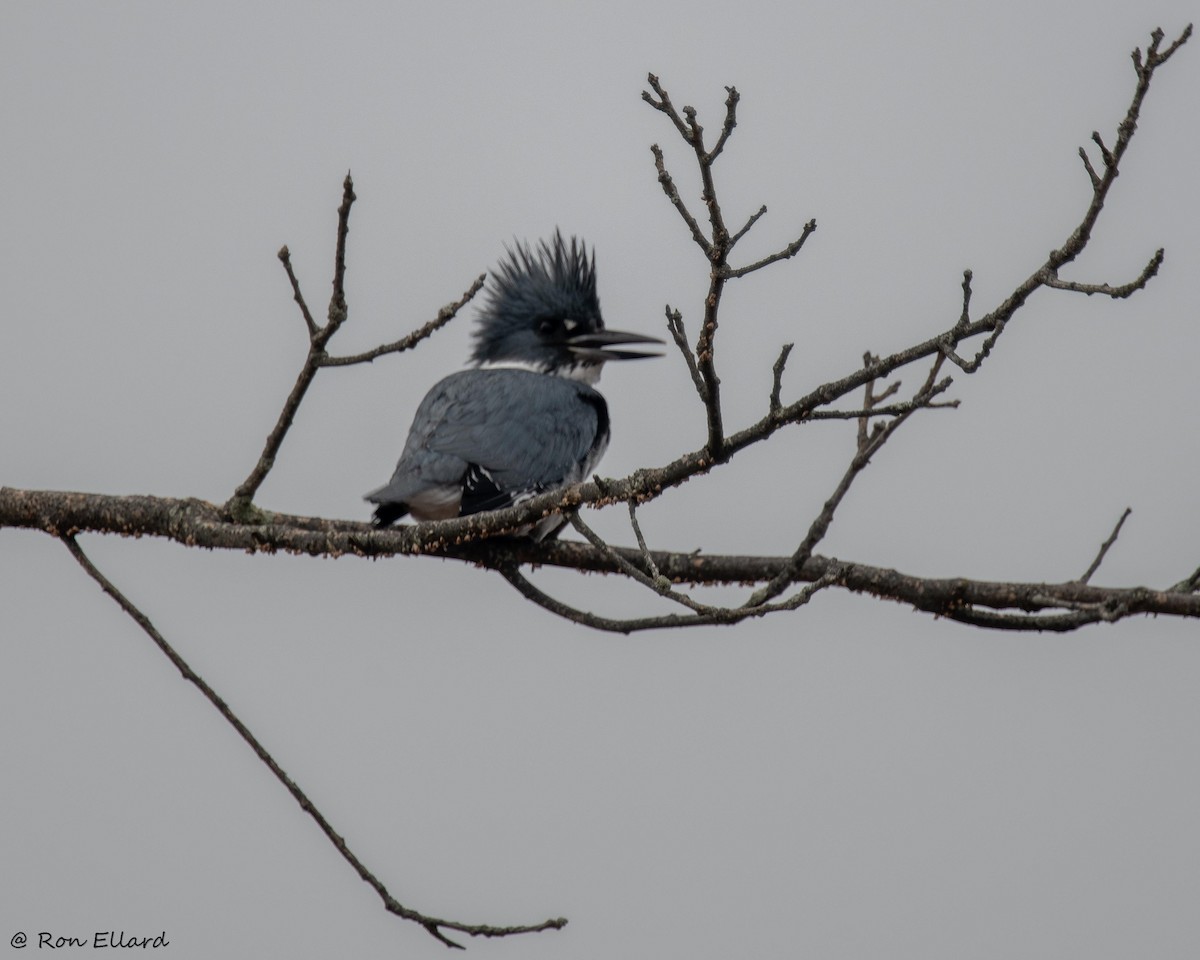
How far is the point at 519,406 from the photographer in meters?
5.02

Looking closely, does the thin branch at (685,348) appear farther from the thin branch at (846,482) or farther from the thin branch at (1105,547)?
the thin branch at (1105,547)

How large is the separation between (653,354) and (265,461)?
2774 millimetres

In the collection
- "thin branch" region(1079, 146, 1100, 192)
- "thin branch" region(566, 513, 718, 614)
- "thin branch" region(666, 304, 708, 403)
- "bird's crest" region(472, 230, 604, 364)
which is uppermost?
"bird's crest" region(472, 230, 604, 364)

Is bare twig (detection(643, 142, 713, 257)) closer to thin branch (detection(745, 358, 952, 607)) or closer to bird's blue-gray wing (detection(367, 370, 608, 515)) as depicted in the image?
thin branch (detection(745, 358, 952, 607))

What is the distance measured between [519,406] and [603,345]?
0.90 m

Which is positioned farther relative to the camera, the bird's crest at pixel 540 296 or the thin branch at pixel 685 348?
the bird's crest at pixel 540 296

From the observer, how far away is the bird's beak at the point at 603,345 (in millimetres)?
5703

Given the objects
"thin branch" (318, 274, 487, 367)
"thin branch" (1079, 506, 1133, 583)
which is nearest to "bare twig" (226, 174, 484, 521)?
"thin branch" (318, 274, 487, 367)

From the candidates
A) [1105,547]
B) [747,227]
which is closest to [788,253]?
[747,227]

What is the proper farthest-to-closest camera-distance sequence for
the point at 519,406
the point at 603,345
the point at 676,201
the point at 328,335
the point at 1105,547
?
the point at 603,345
the point at 519,406
the point at 1105,547
the point at 328,335
the point at 676,201

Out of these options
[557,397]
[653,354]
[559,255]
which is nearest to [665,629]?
[557,397]

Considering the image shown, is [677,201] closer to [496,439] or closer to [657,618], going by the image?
[657,618]

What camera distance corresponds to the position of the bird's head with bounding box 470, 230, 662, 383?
587cm

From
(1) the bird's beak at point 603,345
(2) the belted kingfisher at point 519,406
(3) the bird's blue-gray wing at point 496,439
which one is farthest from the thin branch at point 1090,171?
(1) the bird's beak at point 603,345
